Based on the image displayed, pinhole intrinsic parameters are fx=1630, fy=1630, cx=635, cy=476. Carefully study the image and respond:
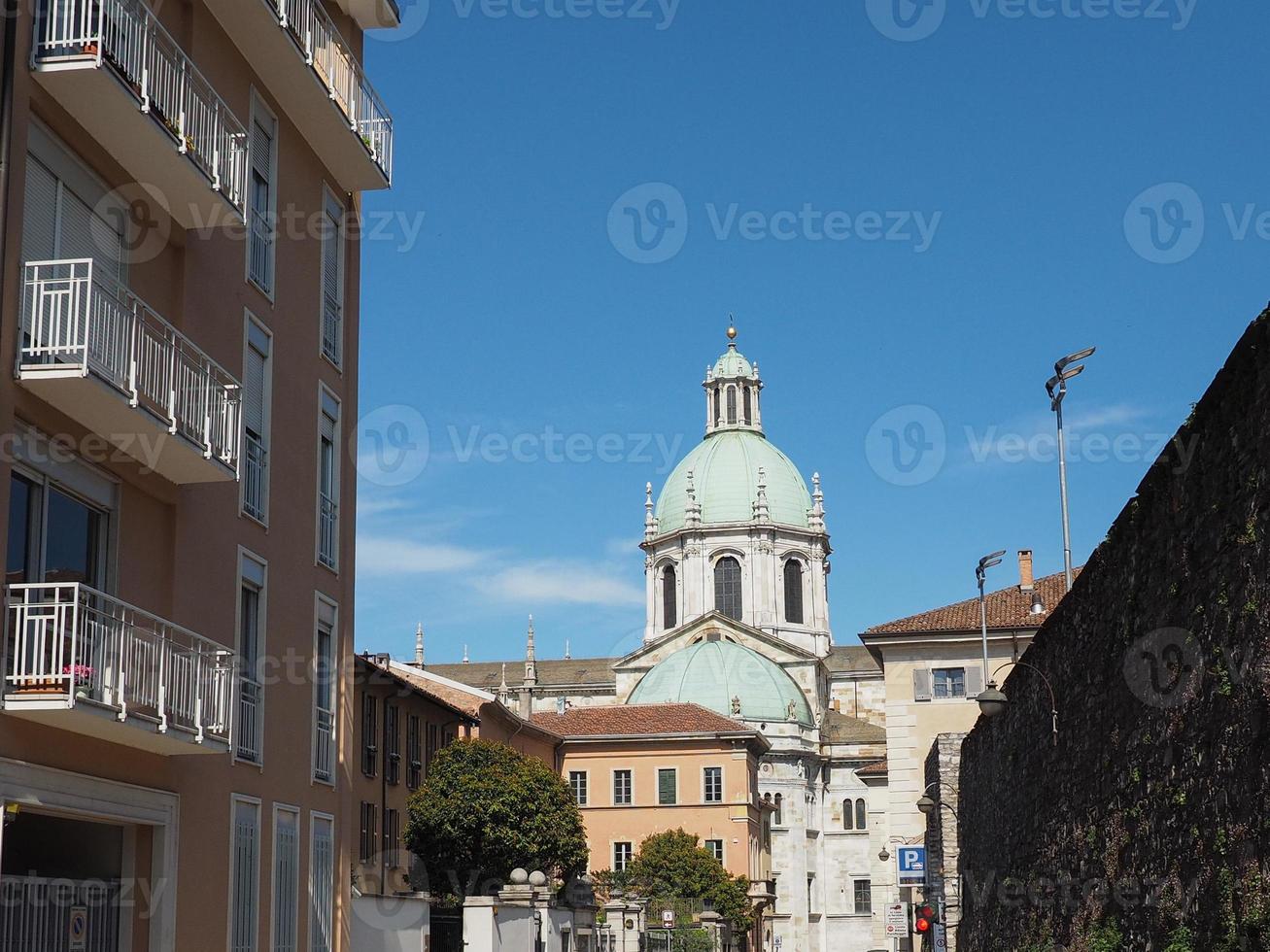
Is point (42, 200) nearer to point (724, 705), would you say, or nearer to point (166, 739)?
point (166, 739)

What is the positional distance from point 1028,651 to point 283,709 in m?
9.20

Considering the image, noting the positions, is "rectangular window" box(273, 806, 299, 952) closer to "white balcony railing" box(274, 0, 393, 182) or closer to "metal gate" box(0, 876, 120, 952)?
"metal gate" box(0, 876, 120, 952)

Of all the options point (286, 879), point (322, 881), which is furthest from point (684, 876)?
point (286, 879)

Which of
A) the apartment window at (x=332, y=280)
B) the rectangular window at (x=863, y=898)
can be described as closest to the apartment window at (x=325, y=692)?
the apartment window at (x=332, y=280)

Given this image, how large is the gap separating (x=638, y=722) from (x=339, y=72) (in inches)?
2348

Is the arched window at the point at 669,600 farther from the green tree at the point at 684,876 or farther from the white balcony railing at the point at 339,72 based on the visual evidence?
the white balcony railing at the point at 339,72

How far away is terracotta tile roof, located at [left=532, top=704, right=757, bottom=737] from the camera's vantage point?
249ft

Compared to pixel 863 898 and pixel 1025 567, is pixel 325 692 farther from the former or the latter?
pixel 863 898

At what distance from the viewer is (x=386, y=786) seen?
1711 inches

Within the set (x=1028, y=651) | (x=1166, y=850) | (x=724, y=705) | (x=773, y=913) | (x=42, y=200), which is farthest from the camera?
(x=724, y=705)

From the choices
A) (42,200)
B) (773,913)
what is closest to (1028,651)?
(42,200)

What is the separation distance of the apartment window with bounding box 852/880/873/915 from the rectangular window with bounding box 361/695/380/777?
68.2m

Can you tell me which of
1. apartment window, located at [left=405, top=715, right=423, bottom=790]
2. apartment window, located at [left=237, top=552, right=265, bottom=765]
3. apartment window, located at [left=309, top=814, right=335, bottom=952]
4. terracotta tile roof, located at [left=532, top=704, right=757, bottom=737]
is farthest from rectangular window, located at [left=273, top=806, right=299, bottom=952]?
terracotta tile roof, located at [left=532, top=704, right=757, bottom=737]

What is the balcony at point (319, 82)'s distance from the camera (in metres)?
17.6
